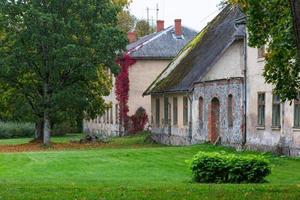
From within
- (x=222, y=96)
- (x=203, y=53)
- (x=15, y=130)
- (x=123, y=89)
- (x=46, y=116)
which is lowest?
(x=15, y=130)

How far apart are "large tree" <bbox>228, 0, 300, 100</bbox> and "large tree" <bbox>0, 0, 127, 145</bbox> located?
881 inches

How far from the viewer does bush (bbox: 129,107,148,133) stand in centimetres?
5503

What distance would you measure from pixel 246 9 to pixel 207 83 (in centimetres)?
1797

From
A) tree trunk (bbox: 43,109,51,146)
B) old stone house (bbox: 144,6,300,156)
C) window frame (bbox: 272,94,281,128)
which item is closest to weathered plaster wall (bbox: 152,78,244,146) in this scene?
old stone house (bbox: 144,6,300,156)

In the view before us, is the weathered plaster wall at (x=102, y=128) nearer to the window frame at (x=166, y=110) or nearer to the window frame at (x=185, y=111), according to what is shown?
the window frame at (x=166, y=110)

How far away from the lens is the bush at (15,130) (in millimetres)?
62344

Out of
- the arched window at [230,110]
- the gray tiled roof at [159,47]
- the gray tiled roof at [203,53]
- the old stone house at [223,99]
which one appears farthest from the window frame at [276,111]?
the gray tiled roof at [159,47]

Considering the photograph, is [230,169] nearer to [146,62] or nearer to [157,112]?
[157,112]

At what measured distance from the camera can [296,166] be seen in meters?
21.9

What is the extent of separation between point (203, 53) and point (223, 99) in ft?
21.9

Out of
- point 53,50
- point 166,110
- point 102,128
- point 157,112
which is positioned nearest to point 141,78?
point 157,112

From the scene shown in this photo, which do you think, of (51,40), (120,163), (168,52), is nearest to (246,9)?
(120,163)

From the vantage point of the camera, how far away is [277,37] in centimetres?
1578

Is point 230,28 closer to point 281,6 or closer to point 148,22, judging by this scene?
point 281,6
